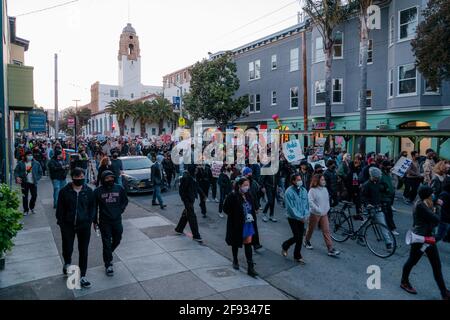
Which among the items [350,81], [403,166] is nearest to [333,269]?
[403,166]

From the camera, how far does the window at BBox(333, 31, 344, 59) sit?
2655cm

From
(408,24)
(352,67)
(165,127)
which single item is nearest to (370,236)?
(408,24)

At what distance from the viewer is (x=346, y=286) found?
589cm

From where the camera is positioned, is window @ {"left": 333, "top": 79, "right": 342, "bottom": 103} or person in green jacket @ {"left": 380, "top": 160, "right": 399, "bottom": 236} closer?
person in green jacket @ {"left": 380, "top": 160, "right": 399, "bottom": 236}

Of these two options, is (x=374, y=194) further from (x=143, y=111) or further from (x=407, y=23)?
(x=143, y=111)

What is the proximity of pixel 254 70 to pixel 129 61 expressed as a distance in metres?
54.2

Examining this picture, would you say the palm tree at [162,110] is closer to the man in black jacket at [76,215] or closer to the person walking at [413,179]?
the person walking at [413,179]

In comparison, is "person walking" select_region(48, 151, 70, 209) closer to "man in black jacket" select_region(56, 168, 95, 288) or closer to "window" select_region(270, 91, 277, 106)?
"man in black jacket" select_region(56, 168, 95, 288)

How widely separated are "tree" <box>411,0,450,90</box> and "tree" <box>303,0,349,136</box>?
279 inches

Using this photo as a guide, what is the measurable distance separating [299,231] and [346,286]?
1.34m

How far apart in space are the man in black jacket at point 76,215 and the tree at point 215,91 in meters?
26.7

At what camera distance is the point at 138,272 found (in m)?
6.34

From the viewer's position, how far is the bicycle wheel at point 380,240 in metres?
7.29

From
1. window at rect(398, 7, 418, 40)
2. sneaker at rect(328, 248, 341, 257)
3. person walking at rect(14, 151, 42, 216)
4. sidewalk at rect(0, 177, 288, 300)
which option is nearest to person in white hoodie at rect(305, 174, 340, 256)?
sneaker at rect(328, 248, 341, 257)
